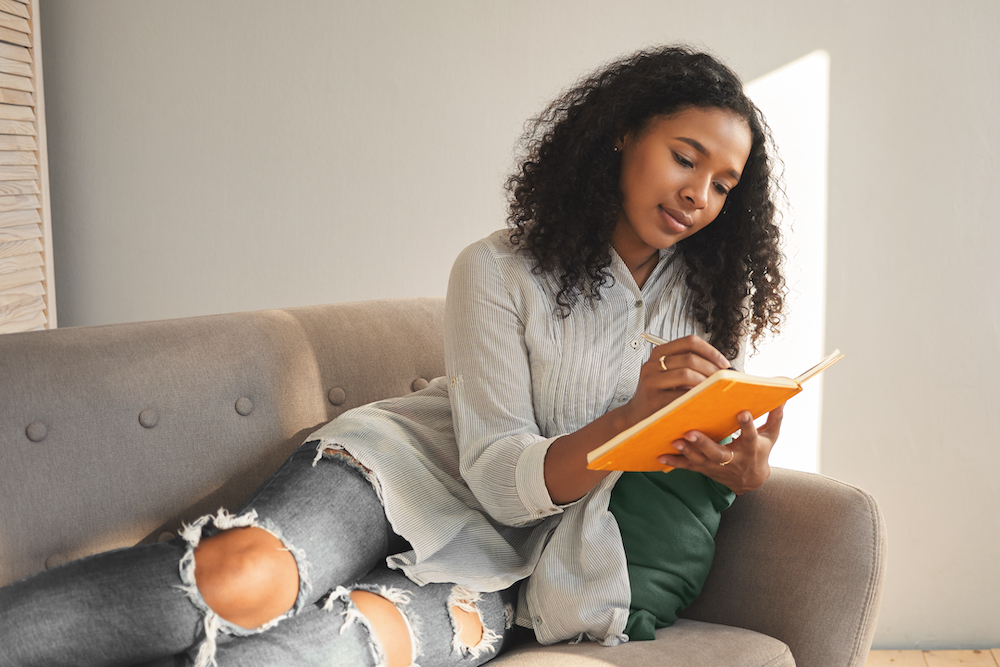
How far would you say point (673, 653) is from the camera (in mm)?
1097

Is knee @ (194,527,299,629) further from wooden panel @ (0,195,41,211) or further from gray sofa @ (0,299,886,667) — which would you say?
wooden panel @ (0,195,41,211)

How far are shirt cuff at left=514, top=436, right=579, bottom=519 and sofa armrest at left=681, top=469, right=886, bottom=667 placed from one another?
0.33 metres

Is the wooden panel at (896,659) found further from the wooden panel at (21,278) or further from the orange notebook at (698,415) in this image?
the wooden panel at (21,278)

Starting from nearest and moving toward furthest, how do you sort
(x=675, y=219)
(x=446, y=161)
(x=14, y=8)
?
(x=675, y=219), (x=14, y=8), (x=446, y=161)

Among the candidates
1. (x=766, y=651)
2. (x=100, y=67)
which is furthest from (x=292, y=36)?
(x=766, y=651)

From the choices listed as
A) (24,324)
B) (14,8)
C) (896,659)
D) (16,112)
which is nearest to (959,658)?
(896,659)

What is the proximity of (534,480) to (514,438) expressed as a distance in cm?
8

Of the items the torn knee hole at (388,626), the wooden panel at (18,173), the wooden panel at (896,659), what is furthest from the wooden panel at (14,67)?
the wooden panel at (896,659)

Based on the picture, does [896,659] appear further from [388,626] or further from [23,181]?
[23,181]

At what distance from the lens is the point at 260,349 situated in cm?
141

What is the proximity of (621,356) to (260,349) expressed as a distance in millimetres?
625

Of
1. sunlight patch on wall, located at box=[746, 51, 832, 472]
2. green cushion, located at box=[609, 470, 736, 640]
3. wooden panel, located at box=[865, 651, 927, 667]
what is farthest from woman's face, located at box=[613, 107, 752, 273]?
wooden panel, located at box=[865, 651, 927, 667]

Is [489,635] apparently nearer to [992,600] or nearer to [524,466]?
[524,466]

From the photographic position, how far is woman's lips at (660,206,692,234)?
1.27 m
